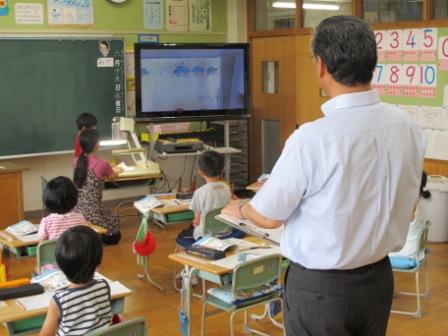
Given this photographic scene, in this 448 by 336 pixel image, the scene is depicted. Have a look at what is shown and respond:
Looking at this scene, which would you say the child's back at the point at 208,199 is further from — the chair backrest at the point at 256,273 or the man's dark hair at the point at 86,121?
the man's dark hair at the point at 86,121

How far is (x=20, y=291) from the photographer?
304 cm

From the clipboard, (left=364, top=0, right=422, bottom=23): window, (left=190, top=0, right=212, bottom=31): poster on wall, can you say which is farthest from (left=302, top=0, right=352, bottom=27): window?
the clipboard

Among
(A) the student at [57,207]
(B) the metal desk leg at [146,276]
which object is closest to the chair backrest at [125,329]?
(A) the student at [57,207]

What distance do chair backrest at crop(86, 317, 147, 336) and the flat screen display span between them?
4.93 meters

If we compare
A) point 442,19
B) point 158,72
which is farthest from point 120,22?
point 442,19

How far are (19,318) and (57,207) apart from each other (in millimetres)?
1442

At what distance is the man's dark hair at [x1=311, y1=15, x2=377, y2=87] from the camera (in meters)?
1.73

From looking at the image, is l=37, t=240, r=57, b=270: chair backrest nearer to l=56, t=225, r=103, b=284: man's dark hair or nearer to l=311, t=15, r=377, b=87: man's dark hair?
l=56, t=225, r=103, b=284: man's dark hair

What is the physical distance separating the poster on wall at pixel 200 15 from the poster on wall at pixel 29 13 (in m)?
1.88

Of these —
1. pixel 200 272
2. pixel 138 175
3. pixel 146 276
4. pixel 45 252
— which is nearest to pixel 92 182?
pixel 138 175

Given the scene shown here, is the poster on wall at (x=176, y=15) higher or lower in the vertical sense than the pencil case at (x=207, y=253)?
higher

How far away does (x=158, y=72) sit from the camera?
7449 millimetres

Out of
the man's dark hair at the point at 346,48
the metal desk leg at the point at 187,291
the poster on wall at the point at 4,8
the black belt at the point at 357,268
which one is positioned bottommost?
the metal desk leg at the point at 187,291

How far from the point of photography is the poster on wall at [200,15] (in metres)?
8.25
